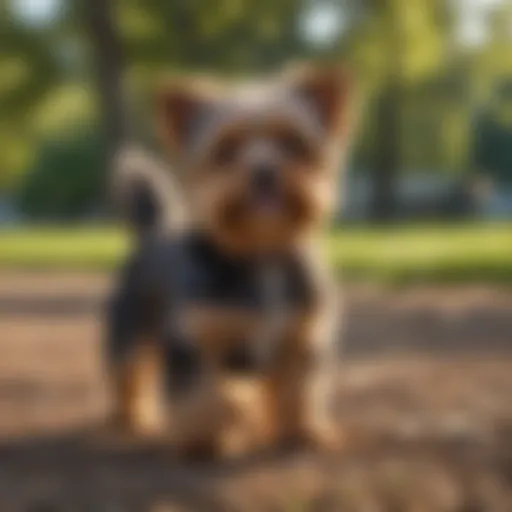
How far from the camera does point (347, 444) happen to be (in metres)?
2.07

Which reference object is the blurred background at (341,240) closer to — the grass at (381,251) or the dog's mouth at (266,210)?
the grass at (381,251)

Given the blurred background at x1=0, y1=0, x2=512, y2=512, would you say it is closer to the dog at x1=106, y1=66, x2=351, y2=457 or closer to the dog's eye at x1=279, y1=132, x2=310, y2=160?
the dog at x1=106, y1=66, x2=351, y2=457

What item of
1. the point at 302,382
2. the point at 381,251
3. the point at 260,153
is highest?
the point at 260,153

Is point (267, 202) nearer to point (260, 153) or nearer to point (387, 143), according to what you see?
point (260, 153)

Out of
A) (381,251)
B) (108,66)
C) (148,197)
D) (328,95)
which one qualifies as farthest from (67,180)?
(328,95)

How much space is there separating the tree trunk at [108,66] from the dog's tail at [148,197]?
5.29m

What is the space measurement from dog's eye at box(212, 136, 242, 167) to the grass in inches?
163

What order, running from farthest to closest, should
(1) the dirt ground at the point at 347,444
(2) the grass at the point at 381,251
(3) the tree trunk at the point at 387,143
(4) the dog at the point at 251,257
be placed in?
1. (3) the tree trunk at the point at 387,143
2. (2) the grass at the point at 381,251
3. (4) the dog at the point at 251,257
4. (1) the dirt ground at the point at 347,444

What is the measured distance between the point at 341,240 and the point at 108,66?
2.68 m

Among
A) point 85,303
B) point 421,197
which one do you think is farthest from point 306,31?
point 85,303

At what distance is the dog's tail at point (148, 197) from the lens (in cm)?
231

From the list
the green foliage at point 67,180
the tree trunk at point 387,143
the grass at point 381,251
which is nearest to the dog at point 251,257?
the grass at point 381,251

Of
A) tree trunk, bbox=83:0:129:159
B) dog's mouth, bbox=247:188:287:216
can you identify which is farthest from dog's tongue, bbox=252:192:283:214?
tree trunk, bbox=83:0:129:159

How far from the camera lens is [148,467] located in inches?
75.5
